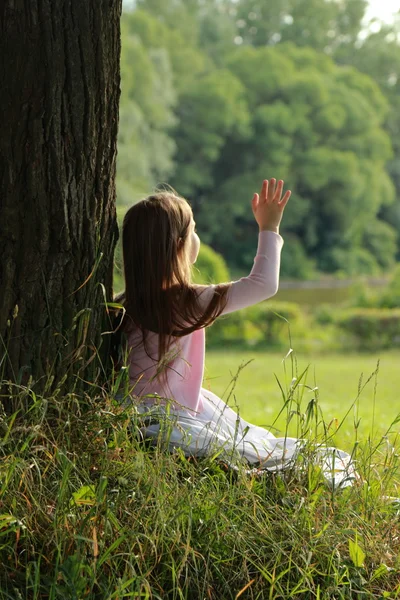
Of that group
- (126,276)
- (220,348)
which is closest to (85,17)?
(126,276)

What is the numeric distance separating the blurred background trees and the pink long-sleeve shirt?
1458 inches

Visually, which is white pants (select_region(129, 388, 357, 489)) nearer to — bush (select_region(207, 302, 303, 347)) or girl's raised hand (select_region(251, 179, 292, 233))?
girl's raised hand (select_region(251, 179, 292, 233))

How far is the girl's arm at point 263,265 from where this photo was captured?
307 cm

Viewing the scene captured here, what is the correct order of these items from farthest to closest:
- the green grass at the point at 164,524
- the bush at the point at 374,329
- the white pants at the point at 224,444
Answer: the bush at the point at 374,329
the white pants at the point at 224,444
the green grass at the point at 164,524

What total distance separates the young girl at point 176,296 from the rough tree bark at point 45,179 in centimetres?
29

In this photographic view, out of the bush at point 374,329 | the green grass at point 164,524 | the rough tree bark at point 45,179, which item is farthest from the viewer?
the bush at point 374,329

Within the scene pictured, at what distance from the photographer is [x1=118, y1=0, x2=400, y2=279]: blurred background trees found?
1825 inches

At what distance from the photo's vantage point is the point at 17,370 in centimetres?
276

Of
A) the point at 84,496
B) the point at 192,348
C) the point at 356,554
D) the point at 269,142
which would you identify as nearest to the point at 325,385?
the point at 192,348

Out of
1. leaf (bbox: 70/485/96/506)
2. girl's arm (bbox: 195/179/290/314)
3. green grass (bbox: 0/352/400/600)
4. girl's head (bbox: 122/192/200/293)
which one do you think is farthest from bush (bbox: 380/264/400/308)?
leaf (bbox: 70/485/96/506)

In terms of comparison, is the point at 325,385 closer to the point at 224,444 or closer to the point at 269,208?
the point at 269,208

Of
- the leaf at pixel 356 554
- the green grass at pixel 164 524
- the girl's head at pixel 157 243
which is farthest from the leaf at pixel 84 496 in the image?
the girl's head at pixel 157 243

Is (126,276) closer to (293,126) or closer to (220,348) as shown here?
(220,348)

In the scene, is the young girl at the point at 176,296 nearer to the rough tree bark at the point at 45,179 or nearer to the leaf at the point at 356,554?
the rough tree bark at the point at 45,179
